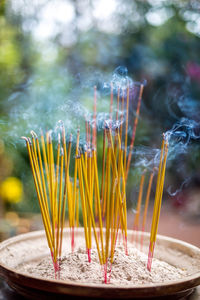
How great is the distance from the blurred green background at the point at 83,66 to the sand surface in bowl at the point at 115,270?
1.37 m

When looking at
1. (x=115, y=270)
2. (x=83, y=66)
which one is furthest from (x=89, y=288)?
(x=83, y=66)

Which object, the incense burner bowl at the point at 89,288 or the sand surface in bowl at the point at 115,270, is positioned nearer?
the incense burner bowl at the point at 89,288

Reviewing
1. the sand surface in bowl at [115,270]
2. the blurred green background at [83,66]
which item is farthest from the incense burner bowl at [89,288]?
the blurred green background at [83,66]

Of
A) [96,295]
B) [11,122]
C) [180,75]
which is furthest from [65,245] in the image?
[180,75]

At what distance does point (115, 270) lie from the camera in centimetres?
78

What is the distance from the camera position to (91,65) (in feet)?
9.57

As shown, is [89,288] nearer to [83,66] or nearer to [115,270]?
[115,270]

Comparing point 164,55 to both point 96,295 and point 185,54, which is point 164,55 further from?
point 96,295

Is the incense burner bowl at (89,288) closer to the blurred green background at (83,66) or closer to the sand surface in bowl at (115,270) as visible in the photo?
the sand surface in bowl at (115,270)

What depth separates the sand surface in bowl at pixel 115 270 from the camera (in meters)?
0.74

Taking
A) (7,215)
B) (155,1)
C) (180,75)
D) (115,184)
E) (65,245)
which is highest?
(155,1)

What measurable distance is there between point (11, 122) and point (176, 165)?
2.04 m

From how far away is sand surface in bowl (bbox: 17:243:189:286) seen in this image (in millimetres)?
A: 738

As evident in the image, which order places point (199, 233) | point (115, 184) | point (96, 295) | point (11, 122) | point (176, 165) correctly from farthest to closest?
point (176, 165) → point (199, 233) → point (11, 122) → point (115, 184) → point (96, 295)
